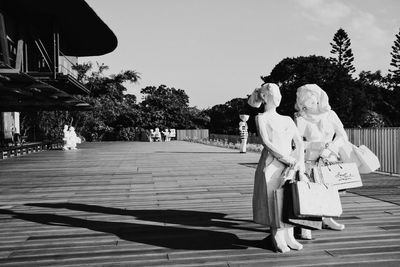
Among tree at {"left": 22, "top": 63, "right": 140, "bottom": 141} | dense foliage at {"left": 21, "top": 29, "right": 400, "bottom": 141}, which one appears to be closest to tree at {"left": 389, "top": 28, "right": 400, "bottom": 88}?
dense foliage at {"left": 21, "top": 29, "right": 400, "bottom": 141}

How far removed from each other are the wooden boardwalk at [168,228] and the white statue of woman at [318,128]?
29.0 inches

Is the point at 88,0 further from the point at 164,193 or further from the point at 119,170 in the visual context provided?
the point at 164,193

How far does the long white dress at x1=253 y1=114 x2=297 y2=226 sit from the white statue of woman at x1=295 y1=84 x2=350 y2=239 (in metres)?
0.69

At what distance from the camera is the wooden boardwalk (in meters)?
3.38

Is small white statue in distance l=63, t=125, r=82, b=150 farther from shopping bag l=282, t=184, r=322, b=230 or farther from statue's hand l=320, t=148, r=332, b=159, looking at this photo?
shopping bag l=282, t=184, r=322, b=230

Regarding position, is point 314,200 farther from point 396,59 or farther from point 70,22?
point 396,59

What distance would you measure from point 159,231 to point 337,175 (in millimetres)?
1856

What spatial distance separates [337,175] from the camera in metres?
4.07

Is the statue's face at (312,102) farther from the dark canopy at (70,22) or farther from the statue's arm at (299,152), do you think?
the dark canopy at (70,22)

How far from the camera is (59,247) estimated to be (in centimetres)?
375

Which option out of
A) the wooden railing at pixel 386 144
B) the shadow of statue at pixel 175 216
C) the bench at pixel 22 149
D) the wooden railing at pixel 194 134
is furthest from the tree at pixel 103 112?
the shadow of statue at pixel 175 216

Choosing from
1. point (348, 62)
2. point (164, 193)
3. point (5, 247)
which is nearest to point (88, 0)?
point (164, 193)

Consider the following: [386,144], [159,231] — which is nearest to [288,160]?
[159,231]

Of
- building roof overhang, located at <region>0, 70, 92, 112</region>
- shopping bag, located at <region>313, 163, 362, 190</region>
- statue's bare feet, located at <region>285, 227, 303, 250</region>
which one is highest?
building roof overhang, located at <region>0, 70, 92, 112</region>
